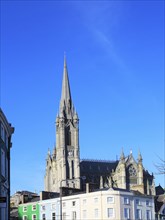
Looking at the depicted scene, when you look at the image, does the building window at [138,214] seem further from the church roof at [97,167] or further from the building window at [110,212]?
the church roof at [97,167]

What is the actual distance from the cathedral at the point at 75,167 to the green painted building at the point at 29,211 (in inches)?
2822

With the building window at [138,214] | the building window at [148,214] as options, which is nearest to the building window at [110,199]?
the building window at [138,214]

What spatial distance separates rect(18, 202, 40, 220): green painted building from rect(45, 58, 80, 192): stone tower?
7165 cm

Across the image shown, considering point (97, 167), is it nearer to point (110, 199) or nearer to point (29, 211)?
point (29, 211)

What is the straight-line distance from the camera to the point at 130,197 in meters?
77.9

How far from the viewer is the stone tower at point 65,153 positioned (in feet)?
524

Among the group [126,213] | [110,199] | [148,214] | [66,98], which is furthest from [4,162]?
[66,98]

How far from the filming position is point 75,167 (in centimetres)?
16238

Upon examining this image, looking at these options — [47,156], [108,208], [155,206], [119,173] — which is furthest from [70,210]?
[47,156]

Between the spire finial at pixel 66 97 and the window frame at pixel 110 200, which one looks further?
the spire finial at pixel 66 97

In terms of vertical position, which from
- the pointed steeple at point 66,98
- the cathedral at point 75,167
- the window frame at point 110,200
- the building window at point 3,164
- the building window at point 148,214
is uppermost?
the pointed steeple at point 66,98

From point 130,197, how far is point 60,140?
293ft

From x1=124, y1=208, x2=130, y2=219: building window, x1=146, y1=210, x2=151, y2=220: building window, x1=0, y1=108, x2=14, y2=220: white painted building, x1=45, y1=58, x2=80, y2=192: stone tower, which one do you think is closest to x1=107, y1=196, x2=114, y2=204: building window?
x1=124, y1=208, x2=130, y2=219: building window

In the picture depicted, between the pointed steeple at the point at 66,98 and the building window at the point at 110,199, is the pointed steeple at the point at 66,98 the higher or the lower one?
the higher one
